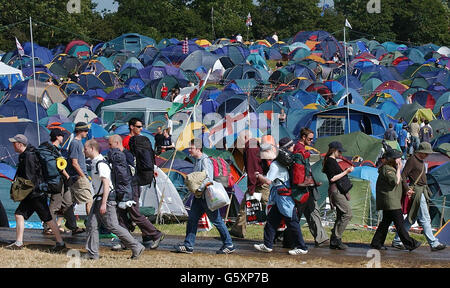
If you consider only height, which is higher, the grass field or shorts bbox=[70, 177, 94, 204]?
shorts bbox=[70, 177, 94, 204]

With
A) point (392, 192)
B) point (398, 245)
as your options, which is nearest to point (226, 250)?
point (392, 192)

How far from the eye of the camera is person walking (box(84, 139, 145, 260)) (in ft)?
24.2

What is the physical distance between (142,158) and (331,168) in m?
2.27

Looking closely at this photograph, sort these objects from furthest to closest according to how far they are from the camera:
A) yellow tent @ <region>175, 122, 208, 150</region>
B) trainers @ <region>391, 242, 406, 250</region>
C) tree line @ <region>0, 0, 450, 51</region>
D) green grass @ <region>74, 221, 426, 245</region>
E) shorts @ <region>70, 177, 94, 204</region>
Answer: tree line @ <region>0, 0, 450, 51</region>, yellow tent @ <region>175, 122, 208, 150</region>, green grass @ <region>74, 221, 426, 245</region>, shorts @ <region>70, 177, 94, 204</region>, trainers @ <region>391, 242, 406, 250</region>

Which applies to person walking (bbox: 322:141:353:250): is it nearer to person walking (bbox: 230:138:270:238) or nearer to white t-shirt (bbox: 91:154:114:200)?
person walking (bbox: 230:138:270:238)

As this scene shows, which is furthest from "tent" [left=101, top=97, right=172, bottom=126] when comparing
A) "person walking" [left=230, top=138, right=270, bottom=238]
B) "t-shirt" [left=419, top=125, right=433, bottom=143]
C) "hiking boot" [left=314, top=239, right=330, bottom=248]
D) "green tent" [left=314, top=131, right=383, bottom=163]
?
"hiking boot" [left=314, top=239, right=330, bottom=248]

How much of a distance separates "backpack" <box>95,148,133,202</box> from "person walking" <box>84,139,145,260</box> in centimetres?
5

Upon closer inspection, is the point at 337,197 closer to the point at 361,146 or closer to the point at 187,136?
the point at 187,136

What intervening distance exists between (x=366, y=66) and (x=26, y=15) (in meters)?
28.1

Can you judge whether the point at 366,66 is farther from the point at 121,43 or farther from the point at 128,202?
the point at 128,202

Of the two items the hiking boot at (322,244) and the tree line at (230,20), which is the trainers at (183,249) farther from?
the tree line at (230,20)

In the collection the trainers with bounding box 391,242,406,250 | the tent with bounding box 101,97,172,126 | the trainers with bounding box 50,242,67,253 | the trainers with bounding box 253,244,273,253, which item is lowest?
the trainers with bounding box 391,242,406,250

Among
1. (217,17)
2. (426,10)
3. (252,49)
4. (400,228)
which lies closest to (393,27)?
(426,10)

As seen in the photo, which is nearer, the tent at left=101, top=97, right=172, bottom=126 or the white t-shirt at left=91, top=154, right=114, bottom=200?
the white t-shirt at left=91, top=154, right=114, bottom=200
